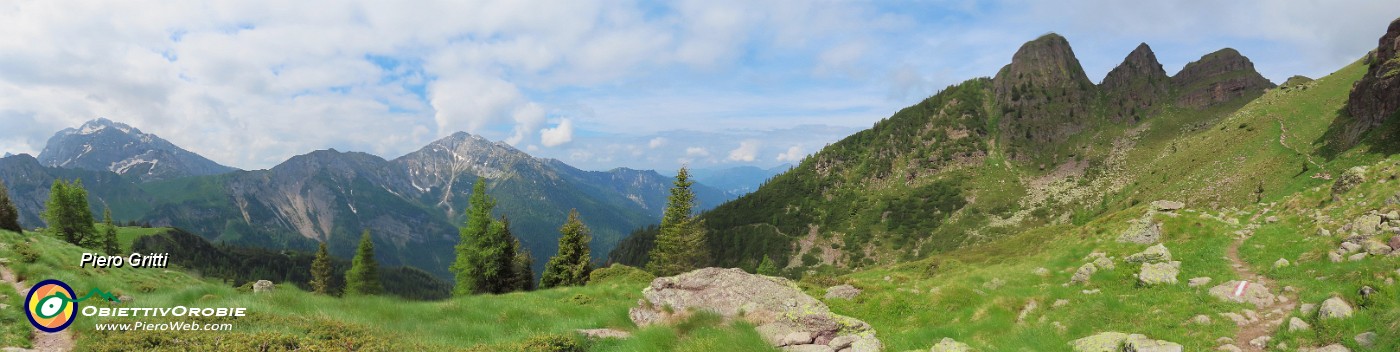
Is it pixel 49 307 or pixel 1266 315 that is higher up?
pixel 49 307

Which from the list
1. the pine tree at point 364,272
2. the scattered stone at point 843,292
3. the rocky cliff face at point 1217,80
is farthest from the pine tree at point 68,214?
the rocky cliff face at point 1217,80

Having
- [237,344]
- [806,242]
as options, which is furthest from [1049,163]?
[237,344]

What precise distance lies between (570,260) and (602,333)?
37.9 metres

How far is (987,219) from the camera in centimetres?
15775

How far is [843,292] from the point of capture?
812 inches

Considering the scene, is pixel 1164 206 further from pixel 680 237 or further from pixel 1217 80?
pixel 1217 80

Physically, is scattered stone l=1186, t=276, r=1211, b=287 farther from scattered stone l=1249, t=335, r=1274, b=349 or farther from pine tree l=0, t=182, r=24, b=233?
pine tree l=0, t=182, r=24, b=233

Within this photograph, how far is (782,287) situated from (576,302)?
9724 mm

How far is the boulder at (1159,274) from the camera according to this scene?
17739mm

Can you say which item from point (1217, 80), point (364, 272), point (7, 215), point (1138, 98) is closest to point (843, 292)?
point (7, 215)

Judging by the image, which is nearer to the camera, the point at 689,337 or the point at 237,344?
the point at 237,344

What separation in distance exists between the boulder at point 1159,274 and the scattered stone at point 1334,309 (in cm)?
607

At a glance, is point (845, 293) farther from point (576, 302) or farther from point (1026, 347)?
point (576, 302)

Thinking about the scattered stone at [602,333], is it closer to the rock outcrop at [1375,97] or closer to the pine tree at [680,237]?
the pine tree at [680,237]
